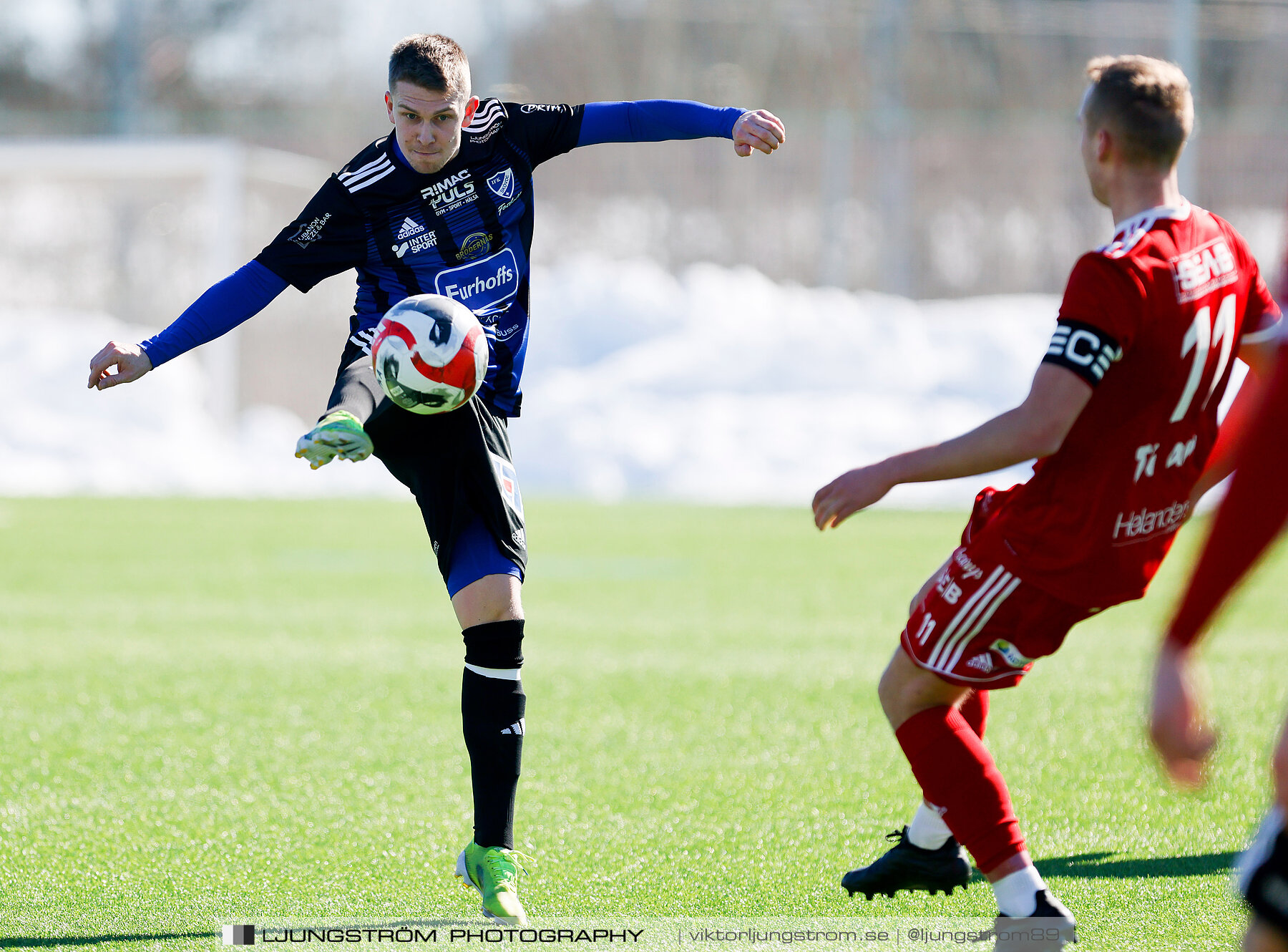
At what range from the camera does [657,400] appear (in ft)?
67.2

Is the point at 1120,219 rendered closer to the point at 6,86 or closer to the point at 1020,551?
the point at 1020,551

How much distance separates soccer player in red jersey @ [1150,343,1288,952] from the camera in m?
1.89

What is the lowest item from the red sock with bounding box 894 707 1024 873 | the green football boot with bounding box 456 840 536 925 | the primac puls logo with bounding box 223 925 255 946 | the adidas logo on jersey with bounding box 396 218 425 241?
the primac puls logo with bounding box 223 925 255 946

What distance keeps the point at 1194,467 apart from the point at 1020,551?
0.39 meters

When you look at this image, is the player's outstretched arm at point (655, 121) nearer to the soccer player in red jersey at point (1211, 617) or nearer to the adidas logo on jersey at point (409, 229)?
the adidas logo on jersey at point (409, 229)

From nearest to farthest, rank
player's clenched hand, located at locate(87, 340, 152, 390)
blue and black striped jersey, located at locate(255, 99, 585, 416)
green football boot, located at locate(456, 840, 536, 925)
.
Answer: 1. green football boot, located at locate(456, 840, 536, 925)
2. player's clenched hand, located at locate(87, 340, 152, 390)
3. blue and black striped jersey, located at locate(255, 99, 585, 416)

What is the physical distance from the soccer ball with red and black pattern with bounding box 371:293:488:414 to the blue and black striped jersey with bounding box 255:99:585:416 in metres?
0.35

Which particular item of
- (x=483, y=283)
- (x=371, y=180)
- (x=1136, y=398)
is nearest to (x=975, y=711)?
(x=1136, y=398)

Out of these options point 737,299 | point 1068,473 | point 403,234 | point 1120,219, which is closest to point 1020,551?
point 1068,473

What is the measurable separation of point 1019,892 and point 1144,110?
1.59 m

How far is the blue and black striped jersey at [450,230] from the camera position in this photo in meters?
3.89

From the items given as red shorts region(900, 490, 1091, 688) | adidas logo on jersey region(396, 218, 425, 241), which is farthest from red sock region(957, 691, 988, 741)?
adidas logo on jersey region(396, 218, 425, 241)

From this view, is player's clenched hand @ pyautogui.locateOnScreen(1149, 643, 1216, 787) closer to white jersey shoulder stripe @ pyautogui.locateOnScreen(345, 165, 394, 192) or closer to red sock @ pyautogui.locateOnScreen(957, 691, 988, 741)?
red sock @ pyautogui.locateOnScreen(957, 691, 988, 741)

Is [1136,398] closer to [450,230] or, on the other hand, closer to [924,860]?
[924,860]
